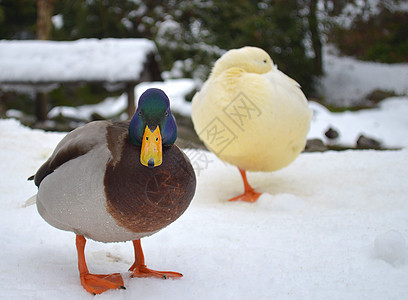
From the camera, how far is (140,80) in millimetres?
8062

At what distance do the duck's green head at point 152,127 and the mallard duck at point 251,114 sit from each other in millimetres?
1695

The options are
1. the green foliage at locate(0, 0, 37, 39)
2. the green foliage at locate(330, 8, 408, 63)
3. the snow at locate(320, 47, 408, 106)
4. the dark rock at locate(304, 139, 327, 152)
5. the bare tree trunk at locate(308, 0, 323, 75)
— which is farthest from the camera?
the green foliage at locate(330, 8, 408, 63)

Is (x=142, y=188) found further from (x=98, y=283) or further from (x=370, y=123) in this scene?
(x=370, y=123)

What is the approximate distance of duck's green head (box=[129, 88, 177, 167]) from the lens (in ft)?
6.04

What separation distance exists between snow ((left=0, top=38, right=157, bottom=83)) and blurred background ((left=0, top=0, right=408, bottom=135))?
4.45 metres

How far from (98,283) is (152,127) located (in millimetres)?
Answer: 817

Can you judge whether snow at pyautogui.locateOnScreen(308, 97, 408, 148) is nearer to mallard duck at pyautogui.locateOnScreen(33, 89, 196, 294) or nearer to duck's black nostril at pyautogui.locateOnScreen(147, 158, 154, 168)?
mallard duck at pyautogui.locateOnScreen(33, 89, 196, 294)

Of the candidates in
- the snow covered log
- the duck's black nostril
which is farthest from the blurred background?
the duck's black nostril

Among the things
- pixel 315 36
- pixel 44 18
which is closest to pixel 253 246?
pixel 44 18

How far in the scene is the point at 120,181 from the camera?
1.89 m

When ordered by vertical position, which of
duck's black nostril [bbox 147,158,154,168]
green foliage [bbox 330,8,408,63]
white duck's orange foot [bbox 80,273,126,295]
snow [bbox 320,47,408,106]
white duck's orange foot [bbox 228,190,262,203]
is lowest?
snow [bbox 320,47,408,106]

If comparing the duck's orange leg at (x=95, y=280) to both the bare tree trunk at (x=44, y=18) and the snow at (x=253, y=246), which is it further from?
the bare tree trunk at (x=44, y=18)

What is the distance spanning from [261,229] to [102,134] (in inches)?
58.3

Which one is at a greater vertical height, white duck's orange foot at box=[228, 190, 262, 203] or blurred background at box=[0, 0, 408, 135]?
white duck's orange foot at box=[228, 190, 262, 203]
